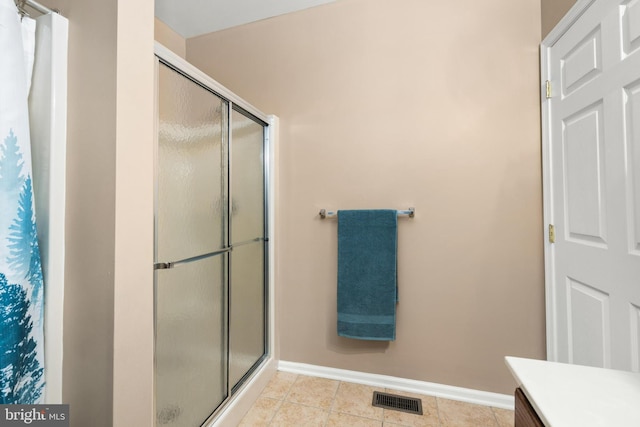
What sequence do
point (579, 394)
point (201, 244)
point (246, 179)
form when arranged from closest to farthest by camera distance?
point (579, 394)
point (201, 244)
point (246, 179)

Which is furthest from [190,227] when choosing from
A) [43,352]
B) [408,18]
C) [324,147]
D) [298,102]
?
[408,18]

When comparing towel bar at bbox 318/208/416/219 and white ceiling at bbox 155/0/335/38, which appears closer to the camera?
towel bar at bbox 318/208/416/219

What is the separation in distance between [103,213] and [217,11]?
172cm

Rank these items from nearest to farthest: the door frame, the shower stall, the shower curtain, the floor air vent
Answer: the shower curtain
the shower stall
the door frame
the floor air vent

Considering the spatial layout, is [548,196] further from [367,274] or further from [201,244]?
[201,244]

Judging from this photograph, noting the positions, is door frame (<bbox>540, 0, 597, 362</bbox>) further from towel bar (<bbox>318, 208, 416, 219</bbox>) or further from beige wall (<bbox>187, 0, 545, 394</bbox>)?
towel bar (<bbox>318, 208, 416, 219</bbox>)

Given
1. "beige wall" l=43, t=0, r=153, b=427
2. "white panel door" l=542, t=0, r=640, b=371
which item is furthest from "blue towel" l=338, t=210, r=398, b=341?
"beige wall" l=43, t=0, r=153, b=427

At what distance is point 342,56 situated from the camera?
6.01ft

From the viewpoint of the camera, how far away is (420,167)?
1.71 meters

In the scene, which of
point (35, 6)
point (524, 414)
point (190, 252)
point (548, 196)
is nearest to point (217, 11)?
point (35, 6)

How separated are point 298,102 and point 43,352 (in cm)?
171

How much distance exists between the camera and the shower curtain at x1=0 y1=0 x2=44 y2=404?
71cm

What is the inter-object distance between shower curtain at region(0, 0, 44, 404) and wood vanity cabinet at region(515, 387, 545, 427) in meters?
1.21

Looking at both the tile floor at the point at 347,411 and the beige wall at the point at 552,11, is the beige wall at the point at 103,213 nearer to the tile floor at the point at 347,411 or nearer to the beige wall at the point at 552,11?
the tile floor at the point at 347,411
